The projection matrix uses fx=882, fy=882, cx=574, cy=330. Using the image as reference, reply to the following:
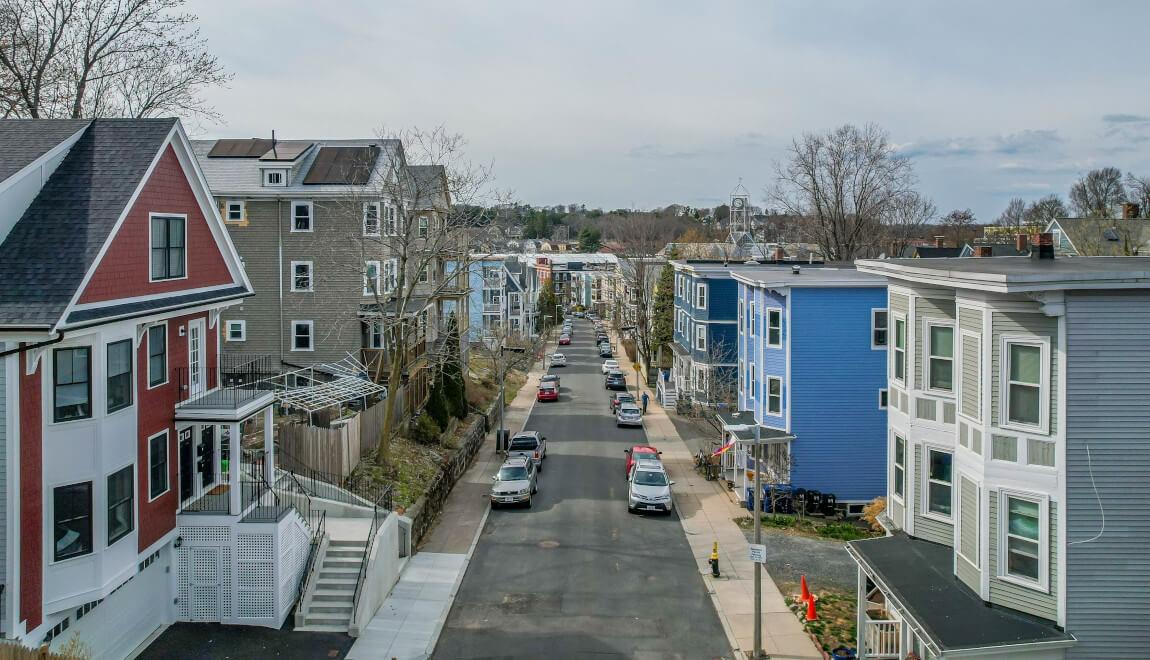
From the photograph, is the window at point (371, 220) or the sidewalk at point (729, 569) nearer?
the sidewalk at point (729, 569)

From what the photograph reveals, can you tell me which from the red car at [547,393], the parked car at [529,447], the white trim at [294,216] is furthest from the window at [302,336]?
the red car at [547,393]

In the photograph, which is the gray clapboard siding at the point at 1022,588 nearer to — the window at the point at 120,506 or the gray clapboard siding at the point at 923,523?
the gray clapboard siding at the point at 923,523

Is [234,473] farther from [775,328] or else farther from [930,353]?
[775,328]

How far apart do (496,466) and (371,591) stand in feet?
60.8

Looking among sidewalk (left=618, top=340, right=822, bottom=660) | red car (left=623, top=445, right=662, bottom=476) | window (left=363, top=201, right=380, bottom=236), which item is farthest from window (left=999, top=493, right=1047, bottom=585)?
window (left=363, top=201, right=380, bottom=236)

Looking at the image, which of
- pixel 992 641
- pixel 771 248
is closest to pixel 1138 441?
pixel 992 641

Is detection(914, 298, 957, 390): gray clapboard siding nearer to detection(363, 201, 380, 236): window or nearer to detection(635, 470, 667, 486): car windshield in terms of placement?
detection(635, 470, 667, 486): car windshield

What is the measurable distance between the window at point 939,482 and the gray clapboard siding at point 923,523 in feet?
0.49

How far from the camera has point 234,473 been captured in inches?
782

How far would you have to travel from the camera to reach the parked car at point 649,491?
30.8 m

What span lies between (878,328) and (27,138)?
26.2 meters

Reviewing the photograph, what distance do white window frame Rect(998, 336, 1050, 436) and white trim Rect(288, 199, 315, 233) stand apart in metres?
29.9

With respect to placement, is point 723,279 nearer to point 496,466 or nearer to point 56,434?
point 496,466

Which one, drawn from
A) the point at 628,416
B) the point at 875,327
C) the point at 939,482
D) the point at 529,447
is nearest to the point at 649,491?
the point at 529,447
